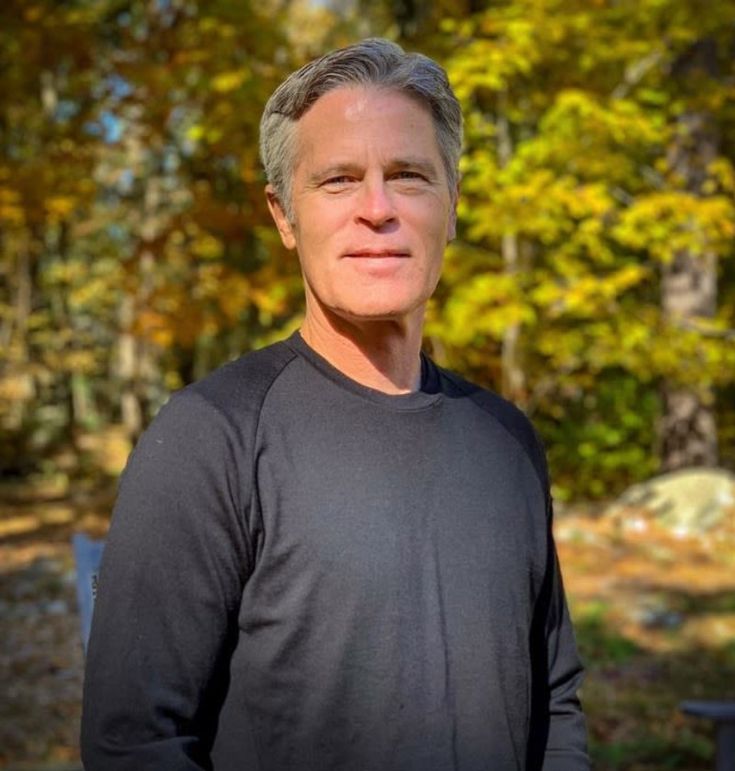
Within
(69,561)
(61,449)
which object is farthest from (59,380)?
(69,561)

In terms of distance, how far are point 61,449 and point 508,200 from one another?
10753 millimetres

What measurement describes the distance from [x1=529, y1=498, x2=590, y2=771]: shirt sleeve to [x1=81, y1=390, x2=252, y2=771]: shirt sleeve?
1.88 ft

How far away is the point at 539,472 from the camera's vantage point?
1.75m

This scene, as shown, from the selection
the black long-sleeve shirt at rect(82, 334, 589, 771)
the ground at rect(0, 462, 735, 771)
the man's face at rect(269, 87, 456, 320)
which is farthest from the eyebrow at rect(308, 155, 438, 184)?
the ground at rect(0, 462, 735, 771)

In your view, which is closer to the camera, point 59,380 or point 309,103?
point 309,103

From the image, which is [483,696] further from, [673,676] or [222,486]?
[673,676]

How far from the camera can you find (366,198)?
4.95ft

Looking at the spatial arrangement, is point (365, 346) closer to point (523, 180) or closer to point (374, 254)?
point (374, 254)

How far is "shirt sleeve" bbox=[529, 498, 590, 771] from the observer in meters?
1.68

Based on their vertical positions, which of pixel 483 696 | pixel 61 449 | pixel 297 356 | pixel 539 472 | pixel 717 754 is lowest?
pixel 61 449

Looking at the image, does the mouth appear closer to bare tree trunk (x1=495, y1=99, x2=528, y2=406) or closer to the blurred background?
the blurred background

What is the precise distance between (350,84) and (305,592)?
0.68m

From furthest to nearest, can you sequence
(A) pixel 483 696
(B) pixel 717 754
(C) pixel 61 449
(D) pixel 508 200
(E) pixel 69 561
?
(C) pixel 61 449
(E) pixel 69 561
(D) pixel 508 200
(B) pixel 717 754
(A) pixel 483 696

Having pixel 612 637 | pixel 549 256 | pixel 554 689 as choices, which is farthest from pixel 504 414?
pixel 549 256
